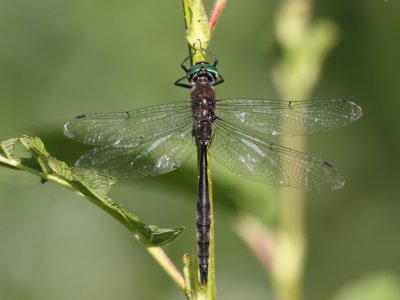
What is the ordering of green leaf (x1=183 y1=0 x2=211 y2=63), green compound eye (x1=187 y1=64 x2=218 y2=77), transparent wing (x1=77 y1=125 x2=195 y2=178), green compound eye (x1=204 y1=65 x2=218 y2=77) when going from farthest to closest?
green compound eye (x1=204 y1=65 x2=218 y2=77) < green compound eye (x1=187 y1=64 x2=218 y2=77) < transparent wing (x1=77 y1=125 x2=195 y2=178) < green leaf (x1=183 y1=0 x2=211 y2=63)

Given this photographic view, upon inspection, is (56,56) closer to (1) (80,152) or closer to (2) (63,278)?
(2) (63,278)

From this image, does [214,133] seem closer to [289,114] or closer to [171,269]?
[289,114]

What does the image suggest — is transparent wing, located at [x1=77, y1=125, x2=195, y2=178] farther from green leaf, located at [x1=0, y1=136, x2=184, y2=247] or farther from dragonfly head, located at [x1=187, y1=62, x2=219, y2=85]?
green leaf, located at [x1=0, y1=136, x2=184, y2=247]

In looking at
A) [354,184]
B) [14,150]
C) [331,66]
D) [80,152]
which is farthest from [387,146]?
[14,150]

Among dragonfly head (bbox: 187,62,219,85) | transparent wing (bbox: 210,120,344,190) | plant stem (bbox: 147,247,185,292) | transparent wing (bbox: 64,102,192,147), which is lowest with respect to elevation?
plant stem (bbox: 147,247,185,292)

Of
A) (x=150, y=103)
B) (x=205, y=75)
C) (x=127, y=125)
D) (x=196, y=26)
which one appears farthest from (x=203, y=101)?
(x=150, y=103)

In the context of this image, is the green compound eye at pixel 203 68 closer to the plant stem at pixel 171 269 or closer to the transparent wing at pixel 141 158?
the transparent wing at pixel 141 158

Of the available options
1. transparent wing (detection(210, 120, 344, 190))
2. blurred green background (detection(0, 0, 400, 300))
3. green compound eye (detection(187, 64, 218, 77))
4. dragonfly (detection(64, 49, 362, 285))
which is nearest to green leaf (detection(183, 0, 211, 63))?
dragonfly (detection(64, 49, 362, 285))

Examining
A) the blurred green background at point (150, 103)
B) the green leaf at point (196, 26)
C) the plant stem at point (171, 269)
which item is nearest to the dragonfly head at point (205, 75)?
the green leaf at point (196, 26)
